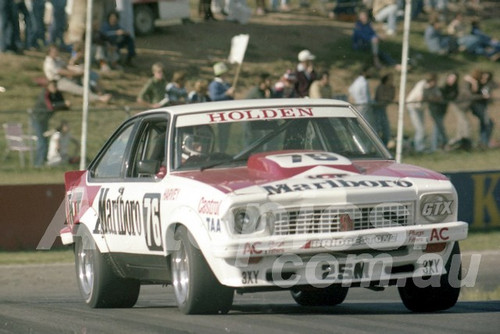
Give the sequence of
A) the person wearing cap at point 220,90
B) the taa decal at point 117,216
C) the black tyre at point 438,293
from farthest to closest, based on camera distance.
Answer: the person wearing cap at point 220,90 < the taa decal at point 117,216 < the black tyre at point 438,293

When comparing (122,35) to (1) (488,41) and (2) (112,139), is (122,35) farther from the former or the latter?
(2) (112,139)

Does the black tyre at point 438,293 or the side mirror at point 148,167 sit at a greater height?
the side mirror at point 148,167

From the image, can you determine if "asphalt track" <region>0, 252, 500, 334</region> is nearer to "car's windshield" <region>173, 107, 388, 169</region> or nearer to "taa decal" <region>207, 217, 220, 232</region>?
"taa decal" <region>207, 217, 220, 232</region>

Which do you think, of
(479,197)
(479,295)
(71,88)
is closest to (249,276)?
(479,295)

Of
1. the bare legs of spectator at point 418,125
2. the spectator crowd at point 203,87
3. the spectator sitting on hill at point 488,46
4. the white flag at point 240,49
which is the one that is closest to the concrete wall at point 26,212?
the spectator crowd at point 203,87

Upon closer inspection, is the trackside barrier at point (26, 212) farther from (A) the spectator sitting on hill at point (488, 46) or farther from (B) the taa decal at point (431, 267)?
(A) the spectator sitting on hill at point (488, 46)

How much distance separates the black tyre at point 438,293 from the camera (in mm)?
7812

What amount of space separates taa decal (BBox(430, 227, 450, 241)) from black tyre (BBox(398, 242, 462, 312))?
0.20m

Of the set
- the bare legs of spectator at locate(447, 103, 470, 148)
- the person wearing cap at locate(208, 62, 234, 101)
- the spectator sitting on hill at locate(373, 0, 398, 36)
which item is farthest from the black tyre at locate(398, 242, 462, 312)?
the spectator sitting on hill at locate(373, 0, 398, 36)

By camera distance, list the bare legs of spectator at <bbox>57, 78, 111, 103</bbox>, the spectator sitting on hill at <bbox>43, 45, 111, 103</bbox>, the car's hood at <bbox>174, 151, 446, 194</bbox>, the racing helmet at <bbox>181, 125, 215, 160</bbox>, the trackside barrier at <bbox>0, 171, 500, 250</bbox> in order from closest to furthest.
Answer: the car's hood at <bbox>174, 151, 446, 194</bbox> < the racing helmet at <bbox>181, 125, 215, 160</bbox> < the trackside barrier at <bbox>0, 171, 500, 250</bbox> < the spectator sitting on hill at <bbox>43, 45, 111, 103</bbox> < the bare legs of spectator at <bbox>57, 78, 111, 103</bbox>

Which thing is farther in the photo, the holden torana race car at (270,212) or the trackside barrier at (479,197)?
the trackside barrier at (479,197)

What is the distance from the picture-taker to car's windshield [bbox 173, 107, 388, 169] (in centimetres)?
841

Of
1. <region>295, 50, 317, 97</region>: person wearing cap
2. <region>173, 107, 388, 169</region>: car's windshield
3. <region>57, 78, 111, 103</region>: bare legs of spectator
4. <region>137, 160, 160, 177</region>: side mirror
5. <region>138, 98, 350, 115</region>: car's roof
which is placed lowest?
<region>57, 78, 111, 103</region>: bare legs of spectator

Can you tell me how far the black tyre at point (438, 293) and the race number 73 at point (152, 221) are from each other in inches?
64.3
